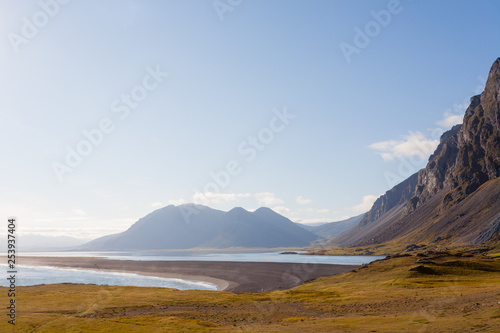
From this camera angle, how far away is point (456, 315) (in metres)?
42.0

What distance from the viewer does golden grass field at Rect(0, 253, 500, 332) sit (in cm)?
4088

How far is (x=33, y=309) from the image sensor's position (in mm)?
57281

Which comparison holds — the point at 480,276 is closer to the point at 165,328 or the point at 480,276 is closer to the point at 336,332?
the point at 336,332

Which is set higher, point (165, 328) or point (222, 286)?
point (165, 328)

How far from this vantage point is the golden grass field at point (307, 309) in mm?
40875

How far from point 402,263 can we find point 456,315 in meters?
65.5

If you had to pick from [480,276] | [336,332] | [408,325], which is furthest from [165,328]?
[480,276]

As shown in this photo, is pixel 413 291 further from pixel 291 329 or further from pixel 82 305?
pixel 82 305

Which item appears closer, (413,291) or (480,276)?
(413,291)

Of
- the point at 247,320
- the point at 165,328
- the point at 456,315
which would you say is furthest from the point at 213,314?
the point at 456,315

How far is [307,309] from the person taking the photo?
60.2 m

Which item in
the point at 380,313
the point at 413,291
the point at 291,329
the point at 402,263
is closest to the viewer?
the point at 291,329

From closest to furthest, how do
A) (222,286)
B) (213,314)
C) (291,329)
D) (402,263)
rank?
(291,329)
(213,314)
(402,263)
(222,286)

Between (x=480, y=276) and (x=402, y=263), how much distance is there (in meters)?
19.9
